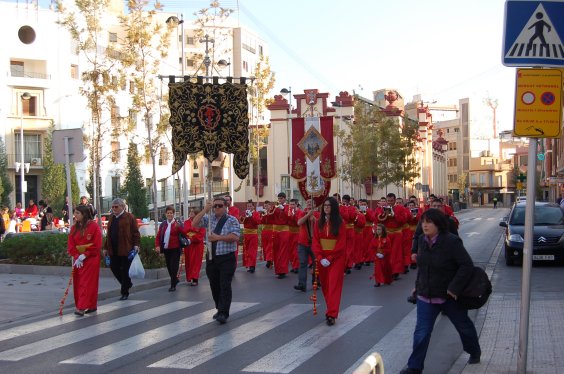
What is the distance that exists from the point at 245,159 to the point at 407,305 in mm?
4340

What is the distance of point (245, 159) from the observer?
1465 cm

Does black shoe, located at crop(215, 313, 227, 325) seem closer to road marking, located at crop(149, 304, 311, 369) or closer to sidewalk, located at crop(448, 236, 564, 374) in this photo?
road marking, located at crop(149, 304, 311, 369)

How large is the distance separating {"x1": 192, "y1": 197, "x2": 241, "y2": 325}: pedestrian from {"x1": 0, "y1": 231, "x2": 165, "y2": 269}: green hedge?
6331mm

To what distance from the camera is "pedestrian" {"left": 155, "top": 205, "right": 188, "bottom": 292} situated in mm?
15180

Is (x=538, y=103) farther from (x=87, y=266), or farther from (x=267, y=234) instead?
(x=267, y=234)

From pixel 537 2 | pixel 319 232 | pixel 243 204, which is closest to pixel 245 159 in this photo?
pixel 319 232

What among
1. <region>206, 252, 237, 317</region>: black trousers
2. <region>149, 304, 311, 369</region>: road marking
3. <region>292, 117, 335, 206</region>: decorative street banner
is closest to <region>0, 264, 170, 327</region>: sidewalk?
<region>206, 252, 237, 317</region>: black trousers

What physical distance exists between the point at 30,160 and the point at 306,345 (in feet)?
144

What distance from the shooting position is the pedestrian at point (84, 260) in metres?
12.1

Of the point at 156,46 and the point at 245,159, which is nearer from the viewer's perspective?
the point at 245,159

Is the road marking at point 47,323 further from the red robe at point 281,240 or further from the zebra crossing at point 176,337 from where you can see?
the red robe at point 281,240

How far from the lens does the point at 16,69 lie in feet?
162

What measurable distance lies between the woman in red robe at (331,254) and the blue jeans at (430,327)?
120 inches

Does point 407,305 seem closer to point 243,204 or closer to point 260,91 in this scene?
point 260,91
